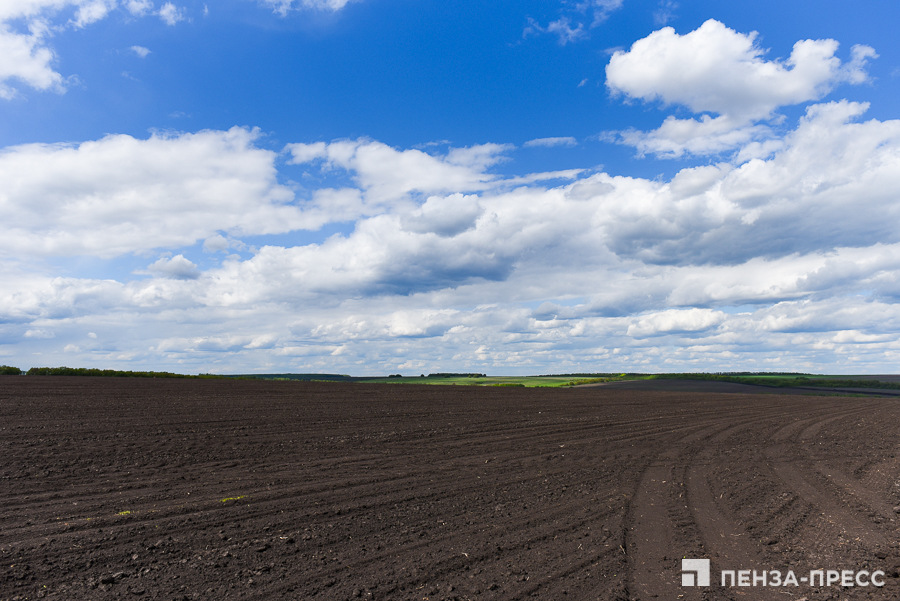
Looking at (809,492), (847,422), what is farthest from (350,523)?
(847,422)

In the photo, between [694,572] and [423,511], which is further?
[423,511]

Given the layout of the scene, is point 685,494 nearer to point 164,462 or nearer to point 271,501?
point 271,501

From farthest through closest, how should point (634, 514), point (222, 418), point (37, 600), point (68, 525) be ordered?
point (222, 418), point (634, 514), point (68, 525), point (37, 600)

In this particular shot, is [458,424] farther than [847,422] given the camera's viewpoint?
No

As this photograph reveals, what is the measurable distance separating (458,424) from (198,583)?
16176 millimetres

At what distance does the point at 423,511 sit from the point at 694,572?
4613 mm

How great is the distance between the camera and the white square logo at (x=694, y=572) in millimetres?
6492

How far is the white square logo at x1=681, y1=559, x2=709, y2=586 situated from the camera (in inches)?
256

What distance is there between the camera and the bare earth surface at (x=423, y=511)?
6.56 meters

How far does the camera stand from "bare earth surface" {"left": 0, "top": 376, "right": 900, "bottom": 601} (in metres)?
6.56

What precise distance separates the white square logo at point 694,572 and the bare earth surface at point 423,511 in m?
0.15

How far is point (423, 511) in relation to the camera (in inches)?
373

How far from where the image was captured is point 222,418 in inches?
846

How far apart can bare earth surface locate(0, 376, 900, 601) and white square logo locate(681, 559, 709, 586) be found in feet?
0.49
